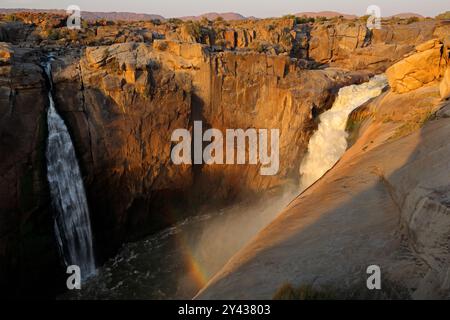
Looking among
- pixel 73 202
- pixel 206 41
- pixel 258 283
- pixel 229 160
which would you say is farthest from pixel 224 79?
pixel 258 283

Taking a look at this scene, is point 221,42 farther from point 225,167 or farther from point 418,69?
point 418,69

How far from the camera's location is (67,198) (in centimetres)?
1543

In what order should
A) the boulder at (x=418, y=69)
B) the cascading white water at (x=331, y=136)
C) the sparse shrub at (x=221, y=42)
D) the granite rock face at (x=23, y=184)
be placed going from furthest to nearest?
the sparse shrub at (x=221, y=42)
the cascading white water at (x=331, y=136)
the boulder at (x=418, y=69)
the granite rock face at (x=23, y=184)

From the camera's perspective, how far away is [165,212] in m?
19.3

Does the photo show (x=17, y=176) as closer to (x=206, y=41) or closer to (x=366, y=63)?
(x=206, y=41)

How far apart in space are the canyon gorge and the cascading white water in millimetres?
364

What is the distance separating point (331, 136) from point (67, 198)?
45.9 ft

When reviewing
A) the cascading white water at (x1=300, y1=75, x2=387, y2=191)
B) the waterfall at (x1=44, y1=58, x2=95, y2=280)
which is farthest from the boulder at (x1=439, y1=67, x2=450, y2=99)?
the waterfall at (x1=44, y1=58, x2=95, y2=280)

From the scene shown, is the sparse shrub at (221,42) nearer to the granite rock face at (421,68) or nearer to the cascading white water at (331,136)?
the cascading white water at (331,136)

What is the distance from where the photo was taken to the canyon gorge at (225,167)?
20.3 feet

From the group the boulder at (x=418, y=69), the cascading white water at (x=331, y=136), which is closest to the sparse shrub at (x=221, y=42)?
the cascading white water at (x=331, y=136)

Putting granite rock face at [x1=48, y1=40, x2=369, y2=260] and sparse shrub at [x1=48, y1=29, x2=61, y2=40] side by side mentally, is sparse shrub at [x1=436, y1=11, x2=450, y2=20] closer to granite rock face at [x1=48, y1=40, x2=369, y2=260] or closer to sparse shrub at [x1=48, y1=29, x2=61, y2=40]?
granite rock face at [x1=48, y1=40, x2=369, y2=260]

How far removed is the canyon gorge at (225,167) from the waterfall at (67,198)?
0.26 m
